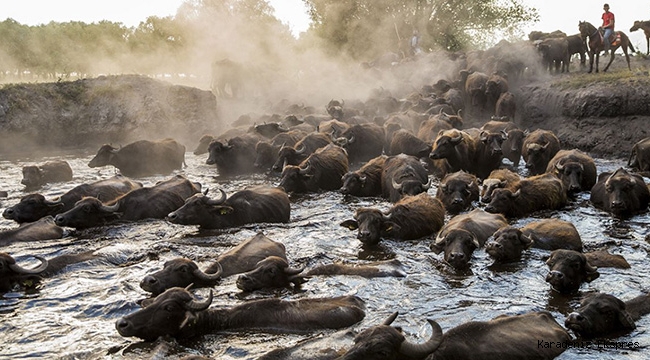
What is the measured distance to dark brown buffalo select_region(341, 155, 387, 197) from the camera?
1409cm

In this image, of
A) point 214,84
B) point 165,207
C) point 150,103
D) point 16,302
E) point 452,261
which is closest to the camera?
point 16,302

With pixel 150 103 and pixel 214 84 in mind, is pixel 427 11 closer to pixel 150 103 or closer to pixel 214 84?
pixel 214 84

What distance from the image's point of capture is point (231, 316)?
6992mm

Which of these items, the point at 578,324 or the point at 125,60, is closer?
the point at 578,324

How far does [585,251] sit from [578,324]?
346cm

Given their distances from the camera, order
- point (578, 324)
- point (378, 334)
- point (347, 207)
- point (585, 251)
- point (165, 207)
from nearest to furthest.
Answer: point (378, 334), point (578, 324), point (585, 251), point (165, 207), point (347, 207)

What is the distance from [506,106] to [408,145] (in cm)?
752

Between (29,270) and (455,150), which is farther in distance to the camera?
(455,150)

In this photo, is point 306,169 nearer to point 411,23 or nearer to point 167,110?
point 167,110

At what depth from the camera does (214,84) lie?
33656mm

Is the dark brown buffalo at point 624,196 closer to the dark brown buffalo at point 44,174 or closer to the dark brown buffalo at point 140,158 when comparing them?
the dark brown buffalo at point 140,158

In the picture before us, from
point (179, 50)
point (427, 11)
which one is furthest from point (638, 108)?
point (179, 50)

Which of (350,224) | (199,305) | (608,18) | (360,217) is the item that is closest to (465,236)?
(360,217)

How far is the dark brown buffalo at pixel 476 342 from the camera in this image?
5.48 m
